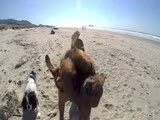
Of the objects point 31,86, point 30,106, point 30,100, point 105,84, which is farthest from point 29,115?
point 105,84

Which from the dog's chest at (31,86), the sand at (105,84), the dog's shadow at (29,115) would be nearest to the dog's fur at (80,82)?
the dog's shadow at (29,115)

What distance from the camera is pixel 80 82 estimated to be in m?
4.21

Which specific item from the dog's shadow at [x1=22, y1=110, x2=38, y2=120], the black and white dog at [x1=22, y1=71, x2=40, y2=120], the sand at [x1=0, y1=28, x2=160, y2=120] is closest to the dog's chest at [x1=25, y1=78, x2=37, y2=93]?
the black and white dog at [x1=22, y1=71, x2=40, y2=120]

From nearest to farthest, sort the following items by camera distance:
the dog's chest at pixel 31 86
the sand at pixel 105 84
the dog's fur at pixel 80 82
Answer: the dog's fur at pixel 80 82, the dog's chest at pixel 31 86, the sand at pixel 105 84

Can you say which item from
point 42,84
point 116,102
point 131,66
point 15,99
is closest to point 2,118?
point 15,99

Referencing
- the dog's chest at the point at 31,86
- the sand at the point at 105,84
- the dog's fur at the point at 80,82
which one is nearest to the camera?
the dog's fur at the point at 80,82

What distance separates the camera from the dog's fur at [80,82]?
3967mm

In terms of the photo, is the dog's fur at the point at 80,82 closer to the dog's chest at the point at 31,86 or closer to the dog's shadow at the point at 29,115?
the dog's shadow at the point at 29,115

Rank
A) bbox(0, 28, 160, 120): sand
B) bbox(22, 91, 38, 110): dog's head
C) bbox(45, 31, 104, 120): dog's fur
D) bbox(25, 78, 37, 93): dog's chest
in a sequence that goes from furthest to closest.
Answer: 1. bbox(0, 28, 160, 120): sand
2. bbox(25, 78, 37, 93): dog's chest
3. bbox(22, 91, 38, 110): dog's head
4. bbox(45, 31, 104, 120): dog's fur

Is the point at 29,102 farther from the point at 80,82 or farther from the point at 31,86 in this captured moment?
the point at 80,82

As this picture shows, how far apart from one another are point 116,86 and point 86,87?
5454 millimetres

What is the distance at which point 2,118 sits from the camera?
275 inches

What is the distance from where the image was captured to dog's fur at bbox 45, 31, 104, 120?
397 centimetres

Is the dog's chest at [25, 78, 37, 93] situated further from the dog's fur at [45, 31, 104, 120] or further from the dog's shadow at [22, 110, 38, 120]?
the dog's fur at [45, 31, 104, 120]
